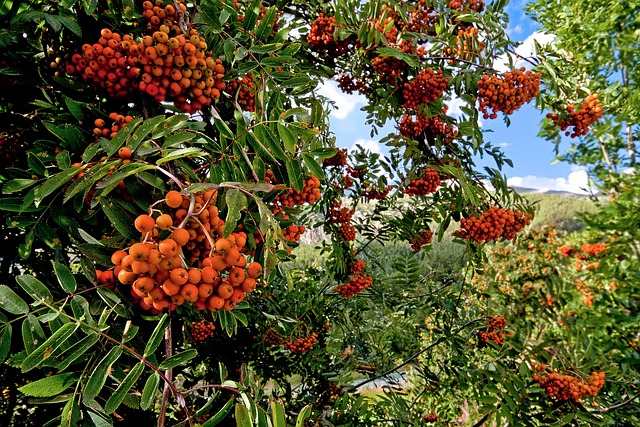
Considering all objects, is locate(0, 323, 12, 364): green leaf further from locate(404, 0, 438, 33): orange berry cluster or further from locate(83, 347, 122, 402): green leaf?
locate(404, 0, 438, 33): orange berry cluster

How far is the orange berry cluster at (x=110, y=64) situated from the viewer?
1.20 meters

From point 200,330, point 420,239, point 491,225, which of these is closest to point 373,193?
point 420,239

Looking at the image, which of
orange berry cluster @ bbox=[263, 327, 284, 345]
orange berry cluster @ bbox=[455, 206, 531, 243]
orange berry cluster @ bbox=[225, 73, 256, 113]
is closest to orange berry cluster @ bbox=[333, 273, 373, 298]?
orange berry cluster @ bbox=[263, 327, 284, 345]

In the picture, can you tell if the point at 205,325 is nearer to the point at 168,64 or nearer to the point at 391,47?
the point at 168,64

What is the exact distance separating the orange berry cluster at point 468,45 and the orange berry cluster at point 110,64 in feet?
5.76

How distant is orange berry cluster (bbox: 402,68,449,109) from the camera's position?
86.0 inches

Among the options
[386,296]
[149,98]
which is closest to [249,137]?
[149,98]

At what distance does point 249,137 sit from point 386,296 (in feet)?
10.4

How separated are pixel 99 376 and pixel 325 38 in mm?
2135

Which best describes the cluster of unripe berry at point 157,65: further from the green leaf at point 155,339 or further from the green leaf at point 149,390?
the green leaf at point 149,390

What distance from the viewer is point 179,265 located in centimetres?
77

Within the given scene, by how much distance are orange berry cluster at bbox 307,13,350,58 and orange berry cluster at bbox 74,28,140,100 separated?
1.28 meters

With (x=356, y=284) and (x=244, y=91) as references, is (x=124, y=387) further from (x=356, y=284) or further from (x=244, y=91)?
(x=356, y=284)

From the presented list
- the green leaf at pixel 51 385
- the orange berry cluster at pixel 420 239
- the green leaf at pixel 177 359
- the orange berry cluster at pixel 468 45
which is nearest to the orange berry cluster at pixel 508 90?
the orange berry cluster at pixel 468 45
